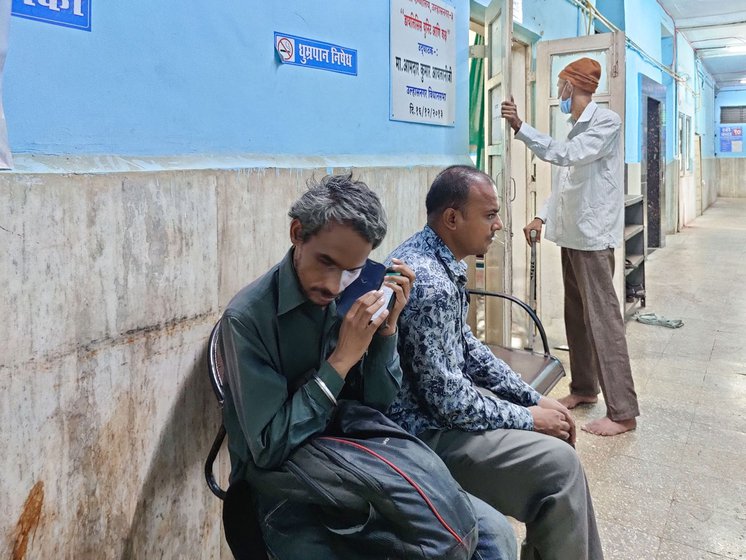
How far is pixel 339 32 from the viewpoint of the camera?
7.22 feet

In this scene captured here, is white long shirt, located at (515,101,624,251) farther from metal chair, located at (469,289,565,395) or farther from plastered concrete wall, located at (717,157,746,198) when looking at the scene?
plastered concrete wall, located at (717,157,746,198)

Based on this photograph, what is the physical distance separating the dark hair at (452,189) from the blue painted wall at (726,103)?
2093 cm

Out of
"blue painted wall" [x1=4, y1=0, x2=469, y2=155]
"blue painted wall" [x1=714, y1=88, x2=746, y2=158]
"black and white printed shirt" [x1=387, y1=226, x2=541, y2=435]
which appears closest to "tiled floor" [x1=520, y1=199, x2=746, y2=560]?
"black and white printed shirt" [x1=387, y1=226, x2=541, y2=435]

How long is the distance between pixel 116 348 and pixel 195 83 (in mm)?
754

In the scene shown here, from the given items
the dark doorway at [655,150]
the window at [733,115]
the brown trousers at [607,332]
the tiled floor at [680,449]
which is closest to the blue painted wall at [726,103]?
the window at [733,115]

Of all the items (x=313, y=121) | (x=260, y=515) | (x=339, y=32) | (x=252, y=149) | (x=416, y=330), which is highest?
(x=339, y=32)

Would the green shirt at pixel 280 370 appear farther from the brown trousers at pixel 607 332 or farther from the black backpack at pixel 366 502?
the brown trousers at pixel 607 332

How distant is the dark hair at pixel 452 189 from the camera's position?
1759 millimetres

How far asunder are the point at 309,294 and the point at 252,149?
0.80 meters

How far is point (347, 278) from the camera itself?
4.22 ft

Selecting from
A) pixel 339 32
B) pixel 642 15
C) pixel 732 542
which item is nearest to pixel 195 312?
pixel 339 32

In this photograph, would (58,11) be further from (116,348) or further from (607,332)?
(607,332)

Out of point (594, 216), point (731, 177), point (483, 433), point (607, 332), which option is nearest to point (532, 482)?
point (483, 433)

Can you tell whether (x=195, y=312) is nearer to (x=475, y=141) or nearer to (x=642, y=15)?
(x=475, y=141)
